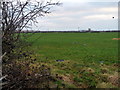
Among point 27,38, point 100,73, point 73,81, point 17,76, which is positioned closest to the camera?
point 17,76

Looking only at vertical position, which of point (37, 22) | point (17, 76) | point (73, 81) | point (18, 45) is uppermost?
point (37, 22)

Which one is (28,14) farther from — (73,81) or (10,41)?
(73,81)

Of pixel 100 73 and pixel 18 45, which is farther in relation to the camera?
pixel 100 73

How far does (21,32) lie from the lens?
23.6 feet

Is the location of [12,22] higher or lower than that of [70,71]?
higher

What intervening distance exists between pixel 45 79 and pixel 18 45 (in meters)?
1.50

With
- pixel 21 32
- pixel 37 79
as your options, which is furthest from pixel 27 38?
pixel 37 79

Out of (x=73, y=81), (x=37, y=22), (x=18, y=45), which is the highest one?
(x=37, y=22)

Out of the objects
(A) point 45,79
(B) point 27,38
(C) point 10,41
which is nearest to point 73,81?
(A) point 45,79

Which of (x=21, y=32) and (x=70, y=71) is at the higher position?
(x=21, y=32)

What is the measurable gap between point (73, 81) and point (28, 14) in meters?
3.07

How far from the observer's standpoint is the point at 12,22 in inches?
270

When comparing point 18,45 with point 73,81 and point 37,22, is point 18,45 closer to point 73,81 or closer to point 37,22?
point 37,22

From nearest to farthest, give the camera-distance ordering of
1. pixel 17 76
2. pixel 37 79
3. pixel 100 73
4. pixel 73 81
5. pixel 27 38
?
pixel 17 76 < pixel 37 79 < pixel 27 38 < pixel 73 81 < pixel 100 73
